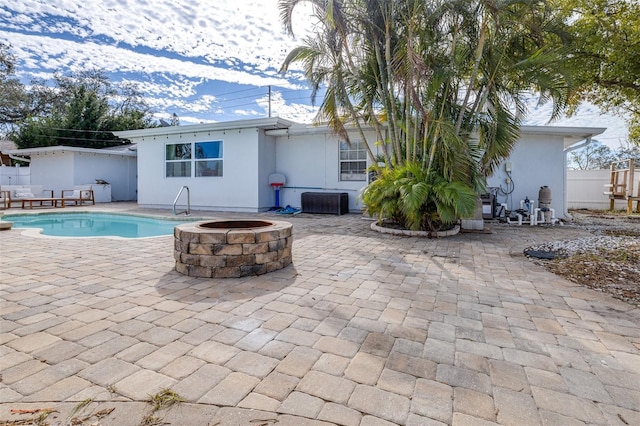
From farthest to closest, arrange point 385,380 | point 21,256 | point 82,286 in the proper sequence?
point 21,256 → point 82,286 → point 385,380

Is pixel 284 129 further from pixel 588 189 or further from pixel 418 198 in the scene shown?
pixel 588 189

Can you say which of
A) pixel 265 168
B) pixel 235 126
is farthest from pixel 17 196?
pixel 265 168

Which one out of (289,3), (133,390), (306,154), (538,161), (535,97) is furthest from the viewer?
(306,154)

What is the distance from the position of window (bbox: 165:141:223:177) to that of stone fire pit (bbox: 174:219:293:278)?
826cm

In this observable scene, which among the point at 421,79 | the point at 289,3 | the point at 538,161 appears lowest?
the point at 538,161

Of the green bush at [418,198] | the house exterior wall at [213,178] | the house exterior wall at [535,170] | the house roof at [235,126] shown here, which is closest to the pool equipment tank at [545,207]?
the house exterior wall at [535,170]

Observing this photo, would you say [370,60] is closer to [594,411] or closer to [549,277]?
[549,277]

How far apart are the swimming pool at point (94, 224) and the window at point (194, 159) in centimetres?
273

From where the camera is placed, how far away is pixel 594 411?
4.98 feet

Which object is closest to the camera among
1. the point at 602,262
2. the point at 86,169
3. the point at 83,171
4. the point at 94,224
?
the point at 602,262

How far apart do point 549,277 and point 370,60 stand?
5508mm

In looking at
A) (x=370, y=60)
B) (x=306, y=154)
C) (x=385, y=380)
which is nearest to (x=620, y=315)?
(x=385, y=380)

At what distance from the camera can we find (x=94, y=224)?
9.22 m

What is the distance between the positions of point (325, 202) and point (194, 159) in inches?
202
